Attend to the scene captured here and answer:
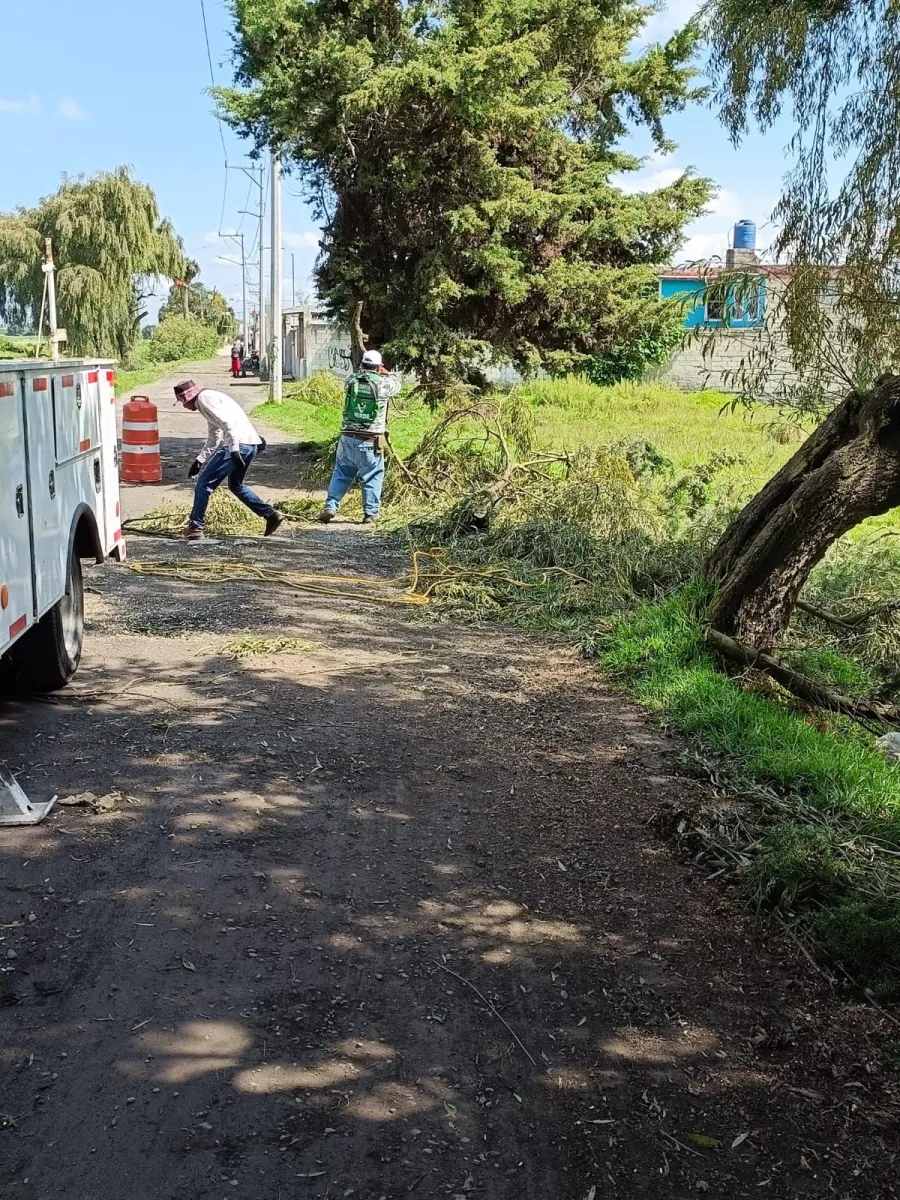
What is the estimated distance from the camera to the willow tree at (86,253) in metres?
42.6

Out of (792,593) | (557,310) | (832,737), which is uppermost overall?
(557,310)

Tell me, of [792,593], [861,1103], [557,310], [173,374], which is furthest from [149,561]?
[173,374]

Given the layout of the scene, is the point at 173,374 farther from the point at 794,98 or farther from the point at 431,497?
the point at 794,98

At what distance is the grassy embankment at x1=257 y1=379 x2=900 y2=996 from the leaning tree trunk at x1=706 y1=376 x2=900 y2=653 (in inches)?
14.7

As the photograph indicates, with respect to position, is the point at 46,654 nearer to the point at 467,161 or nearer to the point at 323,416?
the point at 467,161

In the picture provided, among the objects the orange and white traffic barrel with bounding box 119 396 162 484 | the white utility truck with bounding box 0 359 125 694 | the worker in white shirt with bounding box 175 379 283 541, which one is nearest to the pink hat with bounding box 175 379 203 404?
the worker in white shirt with bounding box 175 379 283 541

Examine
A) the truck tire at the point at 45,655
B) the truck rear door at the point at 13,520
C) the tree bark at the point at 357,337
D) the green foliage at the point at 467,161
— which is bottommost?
the truck tire at the point at 45,655

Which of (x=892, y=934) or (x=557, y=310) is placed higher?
(x=557, y=310)

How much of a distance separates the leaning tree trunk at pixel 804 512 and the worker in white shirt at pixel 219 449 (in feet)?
18.4

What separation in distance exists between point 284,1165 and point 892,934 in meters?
2.36

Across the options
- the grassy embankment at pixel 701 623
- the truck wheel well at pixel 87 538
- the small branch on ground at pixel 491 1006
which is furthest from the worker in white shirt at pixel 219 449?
the small branch on ground at pixel 491 1006

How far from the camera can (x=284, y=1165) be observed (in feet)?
9.77

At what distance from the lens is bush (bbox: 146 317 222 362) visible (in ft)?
286

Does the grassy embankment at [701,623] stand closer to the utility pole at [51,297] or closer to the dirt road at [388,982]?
the dirt road at [388,982]
